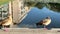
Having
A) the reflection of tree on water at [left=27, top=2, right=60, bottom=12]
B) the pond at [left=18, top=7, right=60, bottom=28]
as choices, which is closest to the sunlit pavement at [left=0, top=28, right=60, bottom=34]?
the pond at [left=18, top=7, right=60, bottom=28]

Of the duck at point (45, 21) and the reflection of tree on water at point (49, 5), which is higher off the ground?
the reflection of tree on water at point (49, 5)

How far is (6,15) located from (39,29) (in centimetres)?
57

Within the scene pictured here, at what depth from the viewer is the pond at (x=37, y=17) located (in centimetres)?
188

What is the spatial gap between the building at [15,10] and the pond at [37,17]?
3.1 inches

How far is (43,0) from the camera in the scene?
6.34ft

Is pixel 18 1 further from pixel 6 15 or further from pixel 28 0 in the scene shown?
pixel 6 15

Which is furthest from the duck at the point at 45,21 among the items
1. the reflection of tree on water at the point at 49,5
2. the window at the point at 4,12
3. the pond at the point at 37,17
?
the window at the point at 4,12

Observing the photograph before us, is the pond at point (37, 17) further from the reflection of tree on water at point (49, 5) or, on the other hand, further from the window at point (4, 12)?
the window at point (4, 12)

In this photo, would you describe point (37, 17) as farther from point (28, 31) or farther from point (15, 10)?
point (15, 10)

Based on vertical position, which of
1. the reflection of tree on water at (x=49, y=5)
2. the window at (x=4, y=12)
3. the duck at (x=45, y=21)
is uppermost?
the reflection of tree on water at (x=49, y=5)

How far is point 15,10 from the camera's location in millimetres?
1910

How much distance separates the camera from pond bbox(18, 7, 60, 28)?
1880mm

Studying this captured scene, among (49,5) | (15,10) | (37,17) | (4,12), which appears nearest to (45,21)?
(37,17)

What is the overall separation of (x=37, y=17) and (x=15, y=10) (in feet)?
1.21
